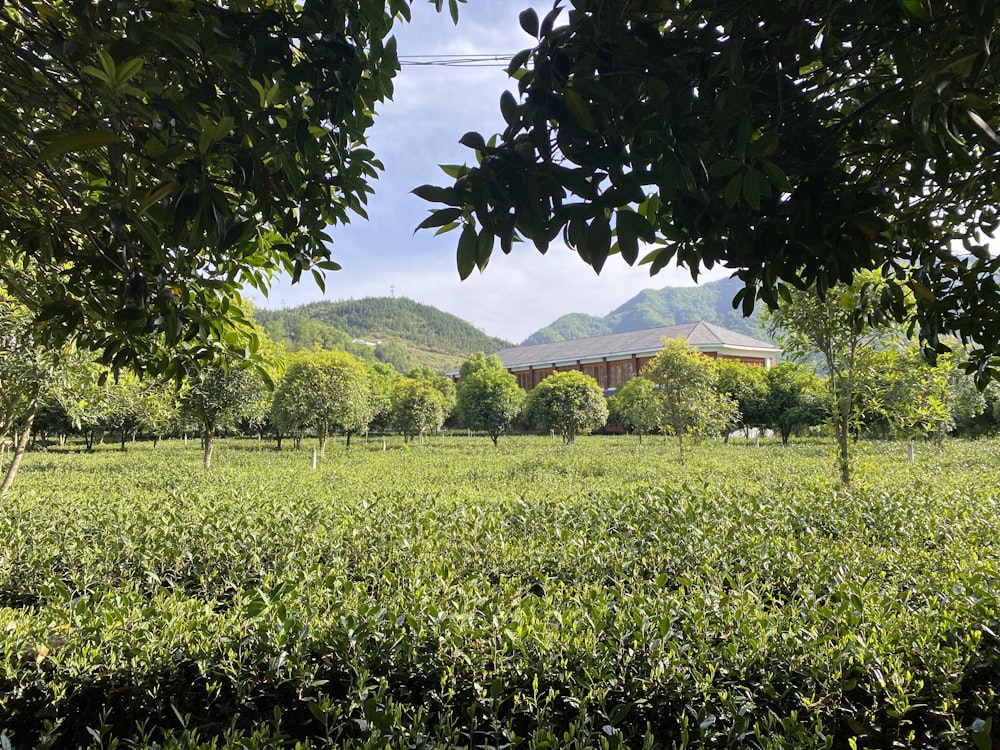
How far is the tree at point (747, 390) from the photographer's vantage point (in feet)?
103

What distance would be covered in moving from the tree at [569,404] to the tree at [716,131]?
27.2m

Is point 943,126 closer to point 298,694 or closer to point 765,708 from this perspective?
point 765,708

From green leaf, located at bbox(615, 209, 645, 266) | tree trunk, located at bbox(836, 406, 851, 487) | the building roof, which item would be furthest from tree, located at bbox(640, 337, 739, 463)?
the building roof

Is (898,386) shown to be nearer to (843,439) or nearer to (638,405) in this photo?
(843,439)

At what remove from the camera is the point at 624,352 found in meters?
52.8

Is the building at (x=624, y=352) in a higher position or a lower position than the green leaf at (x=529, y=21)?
higher

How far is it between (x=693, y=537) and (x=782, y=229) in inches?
140

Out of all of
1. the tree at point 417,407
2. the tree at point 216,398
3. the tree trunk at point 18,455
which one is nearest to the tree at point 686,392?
the tree at point 216,398

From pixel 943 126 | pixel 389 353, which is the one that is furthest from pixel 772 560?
pixel 389 353

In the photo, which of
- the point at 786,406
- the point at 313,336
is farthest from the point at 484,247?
the point at 313,336

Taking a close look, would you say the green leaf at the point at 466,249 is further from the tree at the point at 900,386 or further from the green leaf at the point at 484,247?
the tree at the point at 900,386

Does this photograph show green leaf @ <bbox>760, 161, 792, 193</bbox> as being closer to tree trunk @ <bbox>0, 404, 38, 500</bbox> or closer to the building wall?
tree trunk @ <bbox>0, 404, 38, 500</bbox>

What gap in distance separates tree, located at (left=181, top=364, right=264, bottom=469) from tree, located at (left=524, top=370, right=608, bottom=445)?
1590cm

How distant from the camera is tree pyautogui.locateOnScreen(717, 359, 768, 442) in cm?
3147
